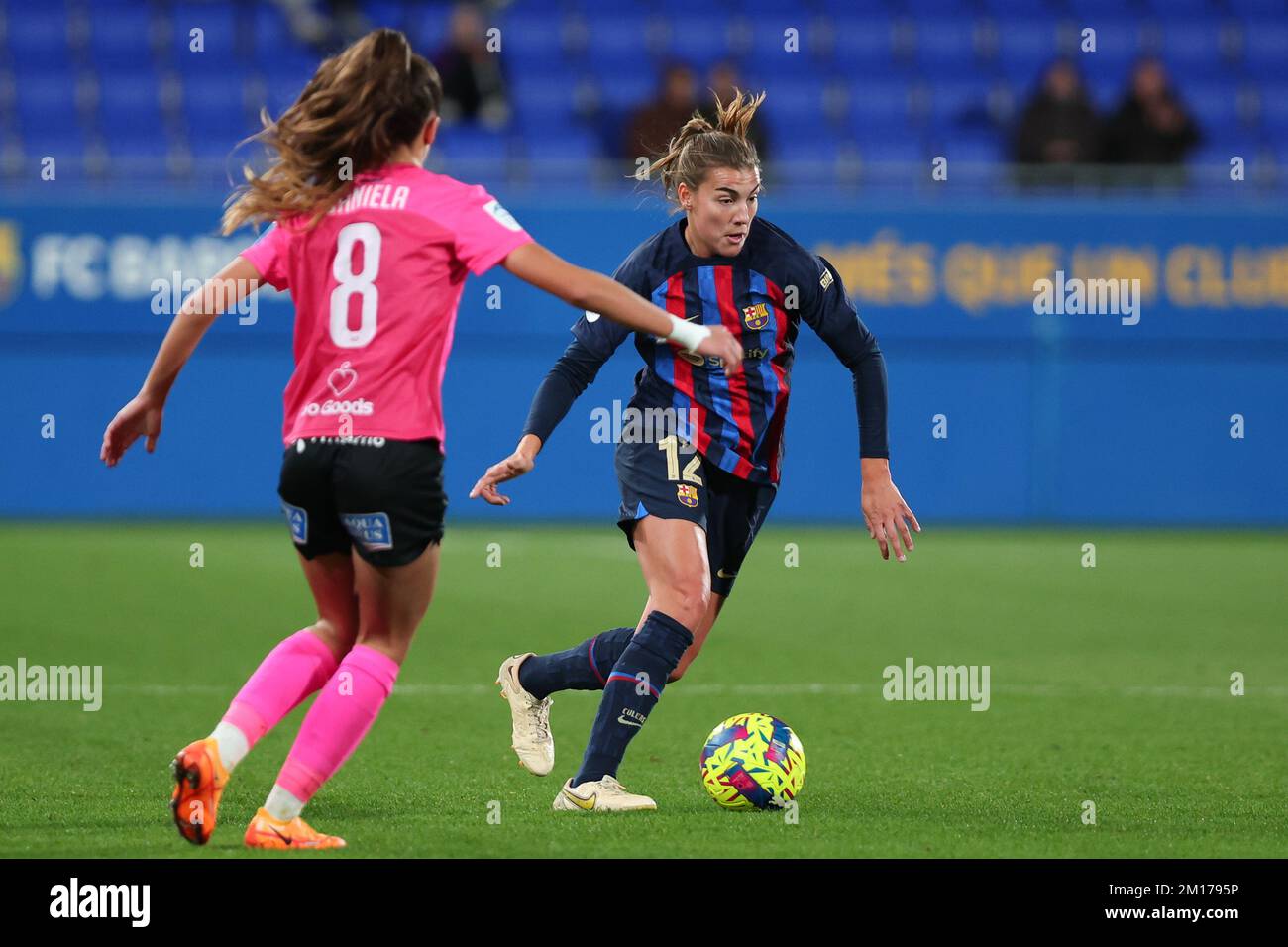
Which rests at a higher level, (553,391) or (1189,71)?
(1189,71)

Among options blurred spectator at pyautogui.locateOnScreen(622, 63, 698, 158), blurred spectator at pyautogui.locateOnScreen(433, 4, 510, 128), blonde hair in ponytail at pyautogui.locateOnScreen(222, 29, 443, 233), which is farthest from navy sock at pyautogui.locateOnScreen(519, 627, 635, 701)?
blurred spectator at pyautogui.locateOnScreen(433, 4, 510, 128)

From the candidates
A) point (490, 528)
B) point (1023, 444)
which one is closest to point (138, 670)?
point (490, 528)

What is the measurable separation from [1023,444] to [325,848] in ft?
40.1

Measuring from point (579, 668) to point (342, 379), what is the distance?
6.16 feet

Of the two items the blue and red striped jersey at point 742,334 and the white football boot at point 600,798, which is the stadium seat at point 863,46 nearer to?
the blue and red striped jersey at point 742,334

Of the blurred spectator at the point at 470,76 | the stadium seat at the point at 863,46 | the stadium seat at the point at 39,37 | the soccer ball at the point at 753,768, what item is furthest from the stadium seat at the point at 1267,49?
the soccer ball at the point at 753,768

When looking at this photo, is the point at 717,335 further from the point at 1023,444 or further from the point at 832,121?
the point at 832,121

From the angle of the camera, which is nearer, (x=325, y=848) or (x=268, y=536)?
(x=325, y=848)

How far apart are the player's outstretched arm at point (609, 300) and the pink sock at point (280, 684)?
108cm

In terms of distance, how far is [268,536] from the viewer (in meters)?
15.0

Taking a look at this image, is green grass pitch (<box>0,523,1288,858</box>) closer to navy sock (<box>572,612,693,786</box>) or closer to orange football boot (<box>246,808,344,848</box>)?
orange football boot (<box>246,808,344,848</box>)

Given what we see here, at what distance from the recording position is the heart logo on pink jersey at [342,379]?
15.2 feet

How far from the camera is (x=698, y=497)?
233 inches

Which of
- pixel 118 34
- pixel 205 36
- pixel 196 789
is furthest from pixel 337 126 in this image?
pixel 118 34
